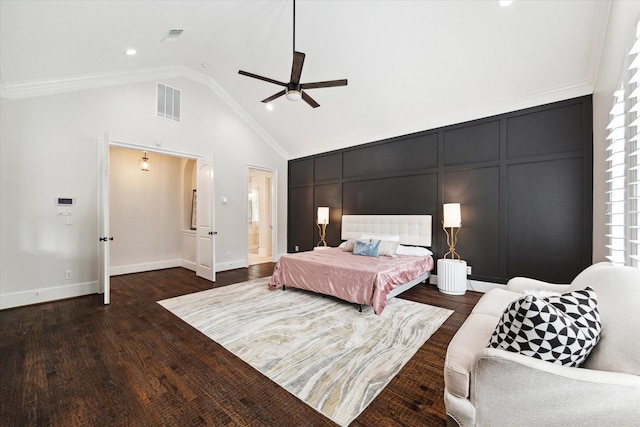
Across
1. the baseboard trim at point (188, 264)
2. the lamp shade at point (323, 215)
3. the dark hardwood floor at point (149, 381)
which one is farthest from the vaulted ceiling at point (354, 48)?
the baseboard trim at point (188, 264)

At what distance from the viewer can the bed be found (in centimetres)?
335

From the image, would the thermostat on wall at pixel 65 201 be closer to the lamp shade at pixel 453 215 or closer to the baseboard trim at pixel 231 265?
the baseboard trim at pixel 231 265

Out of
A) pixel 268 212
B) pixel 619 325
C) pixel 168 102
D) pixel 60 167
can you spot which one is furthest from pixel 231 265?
pixel 619 325

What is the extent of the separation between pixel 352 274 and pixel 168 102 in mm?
4749

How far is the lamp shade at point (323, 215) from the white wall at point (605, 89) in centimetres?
436

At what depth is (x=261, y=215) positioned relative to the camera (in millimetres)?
8508

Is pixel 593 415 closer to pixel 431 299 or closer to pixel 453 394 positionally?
pixel 453 394

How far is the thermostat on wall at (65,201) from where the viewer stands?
398 cm

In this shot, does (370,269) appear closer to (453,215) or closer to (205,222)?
(453,215)

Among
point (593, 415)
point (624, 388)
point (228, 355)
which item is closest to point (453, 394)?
point (593, 415)

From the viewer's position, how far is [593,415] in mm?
1020

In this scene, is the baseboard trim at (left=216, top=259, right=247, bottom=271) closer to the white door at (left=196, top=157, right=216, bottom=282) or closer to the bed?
the white door at (left=196, top=157, right=216, bottom=282)

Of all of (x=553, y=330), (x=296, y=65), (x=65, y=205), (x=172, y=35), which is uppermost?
(x=172, y=35)

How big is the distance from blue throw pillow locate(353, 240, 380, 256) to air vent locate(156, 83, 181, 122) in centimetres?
431
